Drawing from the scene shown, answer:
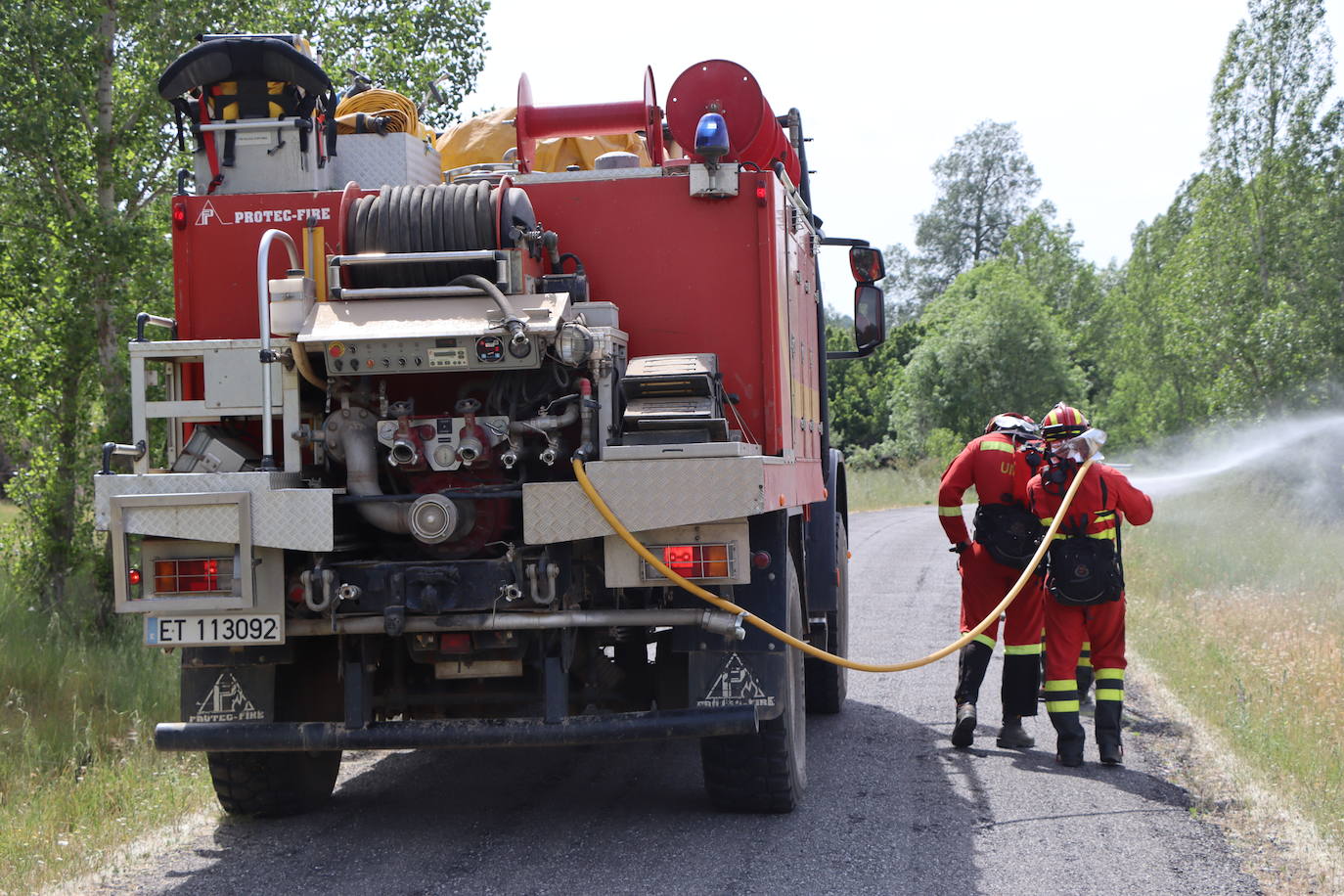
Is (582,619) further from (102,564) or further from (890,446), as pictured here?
(890,446)

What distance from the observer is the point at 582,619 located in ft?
16.7

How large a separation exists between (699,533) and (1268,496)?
66.1 ft

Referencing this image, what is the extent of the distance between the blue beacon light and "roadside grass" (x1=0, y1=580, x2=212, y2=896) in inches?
145

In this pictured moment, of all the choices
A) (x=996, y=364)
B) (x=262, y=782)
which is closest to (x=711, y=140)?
(x=262, y=782)

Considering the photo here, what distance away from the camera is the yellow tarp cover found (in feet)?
24.3

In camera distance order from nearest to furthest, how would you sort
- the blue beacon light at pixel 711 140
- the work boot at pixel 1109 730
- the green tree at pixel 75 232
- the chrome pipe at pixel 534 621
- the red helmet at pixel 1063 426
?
the chrome pipe at pixel 534 621 < the blue beacon light at pixel 711 140 < the work boot at pixel 1109 730 < the red helmet at pixel 1063 426 < the green tree at pixel 75 232

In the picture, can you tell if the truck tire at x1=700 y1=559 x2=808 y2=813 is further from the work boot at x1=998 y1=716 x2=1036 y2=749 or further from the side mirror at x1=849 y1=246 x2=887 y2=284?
the side mirror at x1=849 y1=246 x2=887 y2=284

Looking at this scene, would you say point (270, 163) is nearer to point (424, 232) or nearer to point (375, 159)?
point (375, 159)

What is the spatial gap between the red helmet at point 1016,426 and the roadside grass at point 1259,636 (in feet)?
6.06

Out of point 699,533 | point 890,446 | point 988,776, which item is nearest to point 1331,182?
point 988,776

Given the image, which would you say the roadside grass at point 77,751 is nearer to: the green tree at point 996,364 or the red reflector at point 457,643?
the red reflector at point 457,643

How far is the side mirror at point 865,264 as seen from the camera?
7.81 metres

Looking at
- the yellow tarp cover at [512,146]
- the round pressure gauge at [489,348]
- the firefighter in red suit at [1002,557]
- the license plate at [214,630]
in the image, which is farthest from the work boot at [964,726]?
the license plate at [214,630]

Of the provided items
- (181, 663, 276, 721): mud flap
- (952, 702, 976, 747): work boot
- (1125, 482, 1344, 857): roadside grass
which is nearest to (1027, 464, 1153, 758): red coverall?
(952, 702, 976, 747): work boot
